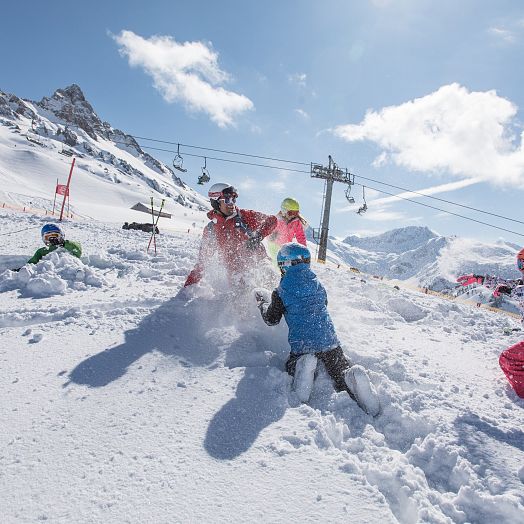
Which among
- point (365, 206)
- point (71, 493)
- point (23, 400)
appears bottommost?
point (71, 493)

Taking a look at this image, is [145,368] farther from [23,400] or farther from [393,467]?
[393,467]

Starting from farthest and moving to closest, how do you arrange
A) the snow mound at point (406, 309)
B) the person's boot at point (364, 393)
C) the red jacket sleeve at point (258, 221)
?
the snow mound at point (406, 309) < the red jacket sleeve at point (258, 221) < the person's boot at point (364, 393)

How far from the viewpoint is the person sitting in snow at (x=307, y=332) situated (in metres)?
3.21

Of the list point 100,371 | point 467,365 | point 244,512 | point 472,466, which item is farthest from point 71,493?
point 467,365

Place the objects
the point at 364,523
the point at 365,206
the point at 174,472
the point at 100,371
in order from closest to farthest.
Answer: the point at 364,523 → the point at 174,472 → the point at 100,371 → the point at 365,206

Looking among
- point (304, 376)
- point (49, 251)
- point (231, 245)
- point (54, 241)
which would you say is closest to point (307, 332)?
point (304, 376)

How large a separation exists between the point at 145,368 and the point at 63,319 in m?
1.58

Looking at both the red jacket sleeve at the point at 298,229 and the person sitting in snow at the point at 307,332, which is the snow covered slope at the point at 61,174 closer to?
the red jacket sleeve at the point at 298,229

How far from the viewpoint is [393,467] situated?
7.96 feet

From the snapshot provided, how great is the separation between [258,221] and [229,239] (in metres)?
0.59

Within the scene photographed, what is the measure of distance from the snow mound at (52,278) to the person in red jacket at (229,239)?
1.82m

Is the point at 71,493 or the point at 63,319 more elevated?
the point at 63,319

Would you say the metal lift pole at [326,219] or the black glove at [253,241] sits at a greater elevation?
the metal lift pole at [326,219]

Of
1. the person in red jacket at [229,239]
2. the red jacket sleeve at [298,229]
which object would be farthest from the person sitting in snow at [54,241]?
the red jacket sleeve at [298,229]
